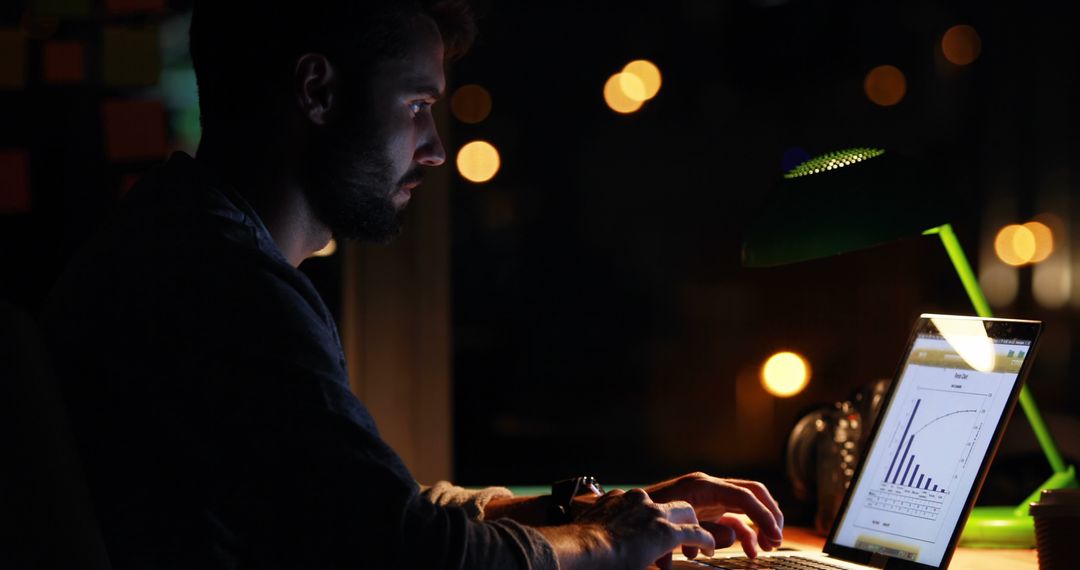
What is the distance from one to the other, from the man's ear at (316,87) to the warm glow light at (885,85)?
168 cm

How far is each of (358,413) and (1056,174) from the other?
219 cm

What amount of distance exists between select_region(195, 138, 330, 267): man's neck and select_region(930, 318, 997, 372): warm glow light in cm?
→ 78

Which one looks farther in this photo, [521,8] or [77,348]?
[521,8]

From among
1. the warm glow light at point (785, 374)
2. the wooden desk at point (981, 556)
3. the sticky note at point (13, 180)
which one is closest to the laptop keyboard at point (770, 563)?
the wooden desk at point (981, 556)

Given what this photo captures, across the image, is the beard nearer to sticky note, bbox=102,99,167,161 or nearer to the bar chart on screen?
the bar chart on screen

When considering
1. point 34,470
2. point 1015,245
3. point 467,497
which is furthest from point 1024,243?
point 34,470

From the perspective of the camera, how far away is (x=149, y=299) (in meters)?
1.06

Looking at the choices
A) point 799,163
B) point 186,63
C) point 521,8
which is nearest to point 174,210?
point 799,163

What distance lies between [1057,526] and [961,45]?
173 centimetres

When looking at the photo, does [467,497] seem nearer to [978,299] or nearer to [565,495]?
[565,495]

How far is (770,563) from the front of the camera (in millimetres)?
1383

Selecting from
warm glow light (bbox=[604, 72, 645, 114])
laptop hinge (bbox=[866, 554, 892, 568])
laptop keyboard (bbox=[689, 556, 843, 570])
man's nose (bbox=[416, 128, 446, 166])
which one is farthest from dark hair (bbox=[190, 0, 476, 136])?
warm glow light (bbox=[604, 72, 645, 114])

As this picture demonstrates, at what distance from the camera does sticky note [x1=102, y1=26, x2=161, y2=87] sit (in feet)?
7.68

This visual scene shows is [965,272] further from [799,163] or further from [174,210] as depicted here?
[174,210]
